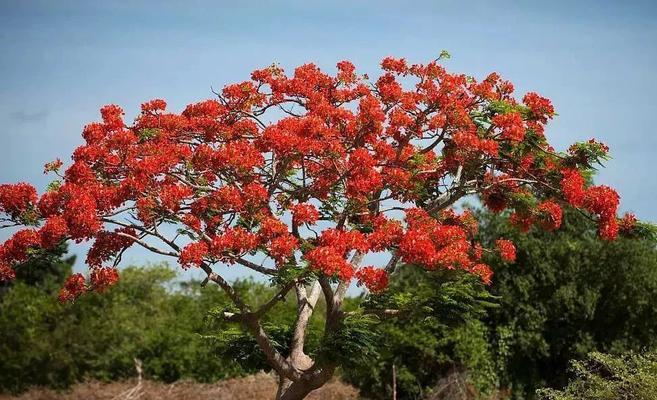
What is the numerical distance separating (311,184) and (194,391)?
987cm

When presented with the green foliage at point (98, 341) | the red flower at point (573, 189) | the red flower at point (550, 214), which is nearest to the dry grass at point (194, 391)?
the green foliage at point (98, 341)

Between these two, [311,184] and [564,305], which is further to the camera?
[564,305]

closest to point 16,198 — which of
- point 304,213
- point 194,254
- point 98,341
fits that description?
point 194,254

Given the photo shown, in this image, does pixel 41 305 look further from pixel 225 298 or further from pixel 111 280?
pixel 111 280

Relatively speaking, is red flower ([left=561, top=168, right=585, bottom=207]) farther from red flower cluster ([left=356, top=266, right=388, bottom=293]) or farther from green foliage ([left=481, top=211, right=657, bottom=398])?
green foliage ([left=481, top=211, right=657, bottom=398])

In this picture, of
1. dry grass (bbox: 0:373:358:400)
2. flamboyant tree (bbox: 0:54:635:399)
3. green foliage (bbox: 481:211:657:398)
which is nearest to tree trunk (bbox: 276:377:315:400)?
flamboyant tree (bbox: 0:54:635:399)

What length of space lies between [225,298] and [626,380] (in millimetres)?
12540

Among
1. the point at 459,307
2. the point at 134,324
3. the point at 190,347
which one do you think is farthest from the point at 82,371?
the point at 459,307

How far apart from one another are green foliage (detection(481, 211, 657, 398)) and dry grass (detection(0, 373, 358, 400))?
3.61 metres

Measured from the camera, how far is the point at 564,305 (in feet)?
59.5

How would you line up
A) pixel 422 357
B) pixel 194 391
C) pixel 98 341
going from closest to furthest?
pixel 422 357, pixel 194 391, pixel 98 341

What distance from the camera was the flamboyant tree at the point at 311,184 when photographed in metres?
10.7

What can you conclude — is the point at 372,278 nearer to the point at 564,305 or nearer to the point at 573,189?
the point at 573,189

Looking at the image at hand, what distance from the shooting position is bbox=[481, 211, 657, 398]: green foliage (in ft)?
59.1
